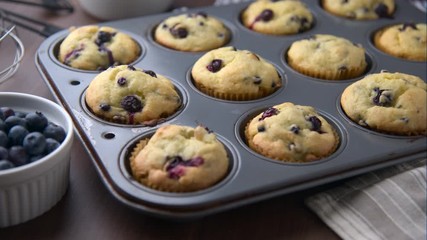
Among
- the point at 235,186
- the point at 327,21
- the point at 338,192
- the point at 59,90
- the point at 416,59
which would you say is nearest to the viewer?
the point at 235,186

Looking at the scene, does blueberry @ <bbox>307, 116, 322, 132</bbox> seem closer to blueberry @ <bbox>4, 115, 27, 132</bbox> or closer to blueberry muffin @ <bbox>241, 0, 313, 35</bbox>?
blueberry muffin @ <bbox>241, 0, 313, 35</bbox>

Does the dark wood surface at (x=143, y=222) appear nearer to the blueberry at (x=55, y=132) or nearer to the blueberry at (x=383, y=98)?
the blueberry at (x=55, y=132)

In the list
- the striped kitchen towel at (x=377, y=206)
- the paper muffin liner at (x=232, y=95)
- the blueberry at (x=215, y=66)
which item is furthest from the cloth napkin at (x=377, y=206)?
the blueberry at (x=215, y=66)

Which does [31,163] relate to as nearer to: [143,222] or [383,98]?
[143,222]

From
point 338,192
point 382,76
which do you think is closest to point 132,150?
point 338,192

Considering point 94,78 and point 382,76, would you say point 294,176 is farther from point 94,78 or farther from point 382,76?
point 94,78

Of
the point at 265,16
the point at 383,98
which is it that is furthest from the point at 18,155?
the point at 265,16

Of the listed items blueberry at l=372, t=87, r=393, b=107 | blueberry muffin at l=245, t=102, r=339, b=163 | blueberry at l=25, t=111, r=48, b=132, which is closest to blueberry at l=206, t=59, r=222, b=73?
blueberry muffin at l=245, t=102, r=339, b=163
